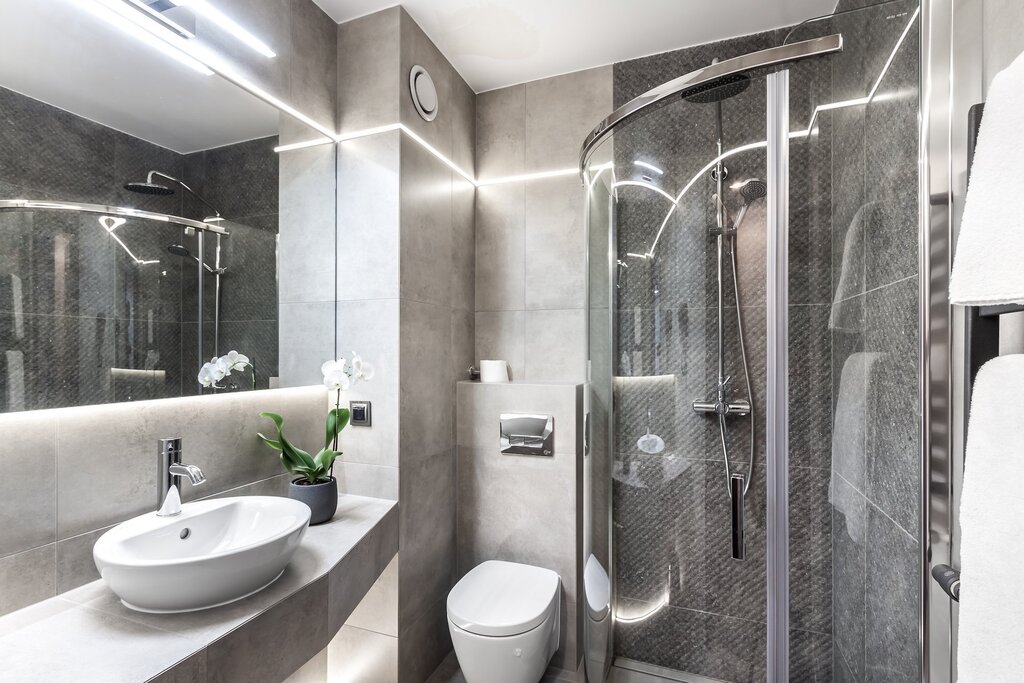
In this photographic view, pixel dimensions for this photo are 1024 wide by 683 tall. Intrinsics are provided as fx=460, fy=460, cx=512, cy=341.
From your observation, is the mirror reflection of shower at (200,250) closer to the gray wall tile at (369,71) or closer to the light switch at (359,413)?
the light switch at (359,413)

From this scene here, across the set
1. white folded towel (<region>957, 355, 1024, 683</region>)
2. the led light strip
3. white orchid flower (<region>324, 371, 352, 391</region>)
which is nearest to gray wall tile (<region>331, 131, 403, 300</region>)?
the led light strip

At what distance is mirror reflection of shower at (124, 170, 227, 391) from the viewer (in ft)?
4.43

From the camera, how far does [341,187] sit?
1925 mm

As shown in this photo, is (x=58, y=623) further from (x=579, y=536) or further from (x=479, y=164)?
(x=479, y=164)

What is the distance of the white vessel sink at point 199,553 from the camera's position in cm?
94

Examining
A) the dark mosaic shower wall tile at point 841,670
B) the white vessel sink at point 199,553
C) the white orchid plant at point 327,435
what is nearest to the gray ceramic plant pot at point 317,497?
the white orchid plant at point 327,435

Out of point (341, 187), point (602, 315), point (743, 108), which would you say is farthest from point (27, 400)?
point (743, 108)

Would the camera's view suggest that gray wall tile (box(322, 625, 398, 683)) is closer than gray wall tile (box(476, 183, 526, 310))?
Yes

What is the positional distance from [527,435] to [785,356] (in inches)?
46.7

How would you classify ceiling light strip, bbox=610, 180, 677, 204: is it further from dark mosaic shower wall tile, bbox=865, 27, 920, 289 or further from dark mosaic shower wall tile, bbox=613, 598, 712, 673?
dark mosaic shower wall tile, bbox=613, 598, 712, 673

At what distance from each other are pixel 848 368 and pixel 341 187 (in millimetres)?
1864

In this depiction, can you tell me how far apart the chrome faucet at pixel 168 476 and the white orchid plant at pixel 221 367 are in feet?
0.85

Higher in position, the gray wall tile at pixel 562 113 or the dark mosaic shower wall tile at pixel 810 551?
the gray wall tile at pixel 562 113

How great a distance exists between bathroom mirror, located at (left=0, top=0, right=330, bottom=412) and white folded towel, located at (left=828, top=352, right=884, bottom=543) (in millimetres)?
1784
